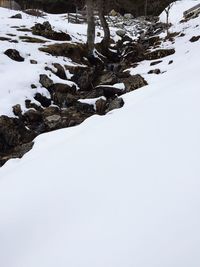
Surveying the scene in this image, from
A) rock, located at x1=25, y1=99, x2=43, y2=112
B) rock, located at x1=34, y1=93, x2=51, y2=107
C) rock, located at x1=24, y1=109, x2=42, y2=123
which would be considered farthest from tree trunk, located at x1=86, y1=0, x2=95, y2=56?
rock, located at x1=24, y1=109, x2=42, y2=123

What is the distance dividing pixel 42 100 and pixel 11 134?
2.57 meters

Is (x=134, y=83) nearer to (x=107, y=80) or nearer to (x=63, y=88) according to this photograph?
(x=107, y=80)

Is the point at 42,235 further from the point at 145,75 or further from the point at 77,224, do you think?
the point at 145,75

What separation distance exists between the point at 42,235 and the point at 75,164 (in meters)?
1.17

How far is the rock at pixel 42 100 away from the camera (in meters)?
11.9

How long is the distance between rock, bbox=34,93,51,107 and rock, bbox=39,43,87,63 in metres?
4.26

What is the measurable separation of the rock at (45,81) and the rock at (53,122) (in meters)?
2.32

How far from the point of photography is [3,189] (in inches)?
167

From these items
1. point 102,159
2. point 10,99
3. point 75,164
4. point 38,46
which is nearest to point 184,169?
point 102,159

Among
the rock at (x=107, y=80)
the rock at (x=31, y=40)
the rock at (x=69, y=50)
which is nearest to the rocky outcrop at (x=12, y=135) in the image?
the rock at (x=107, y=80)

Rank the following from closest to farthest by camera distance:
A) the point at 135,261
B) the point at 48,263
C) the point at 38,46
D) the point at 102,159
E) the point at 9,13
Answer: the point at 135,261, the point at 48,263, the point at 102,159, the point at 38,46, the point at 9,13

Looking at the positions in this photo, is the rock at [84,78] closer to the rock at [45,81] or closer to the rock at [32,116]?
the rock at [45,81]

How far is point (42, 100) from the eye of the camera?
39.2ft

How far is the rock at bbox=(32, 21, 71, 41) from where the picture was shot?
18461mm
